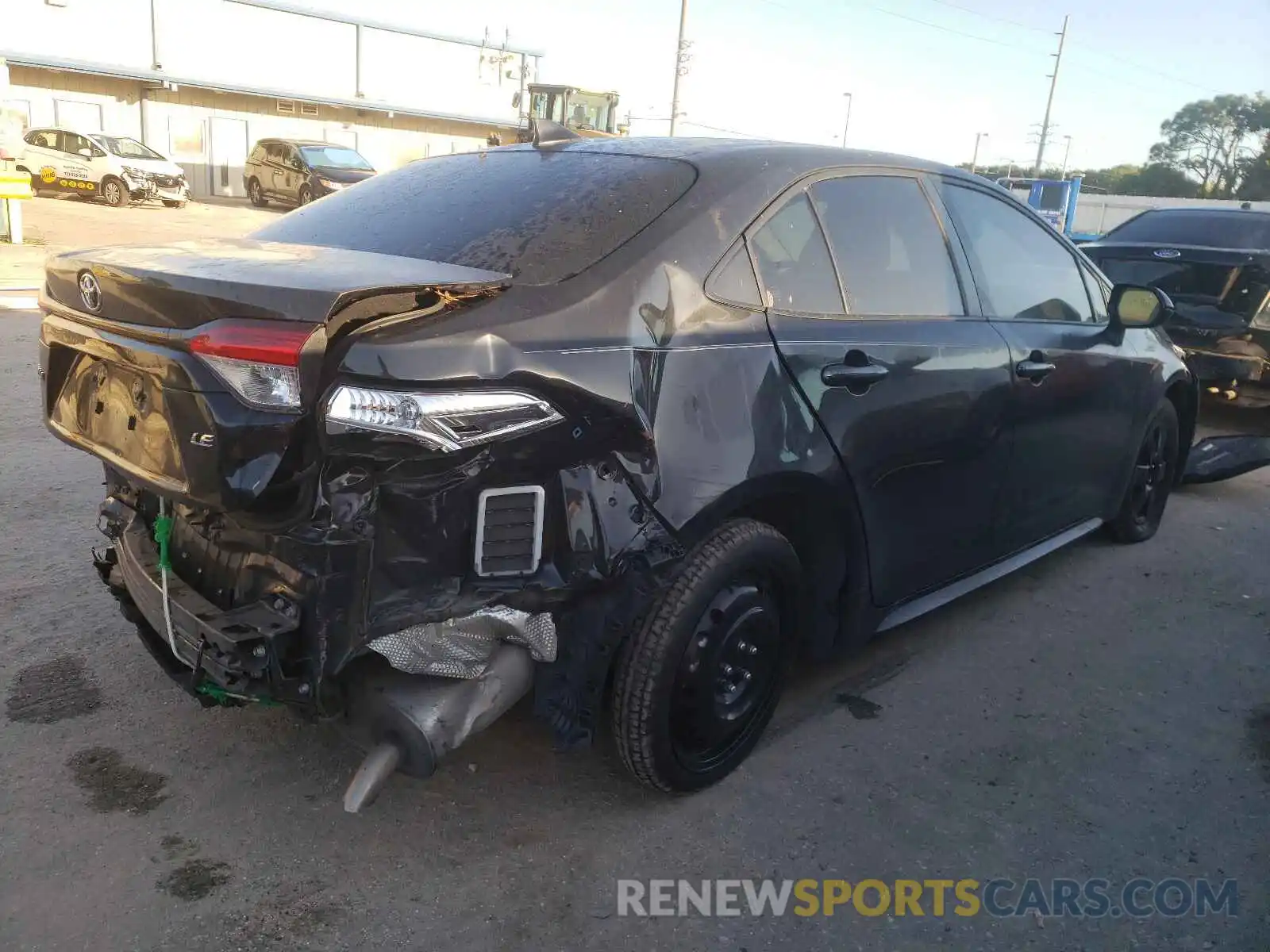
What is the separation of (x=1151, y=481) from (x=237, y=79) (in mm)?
32481

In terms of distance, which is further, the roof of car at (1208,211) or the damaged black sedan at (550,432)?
the roof of car at (1208,211)

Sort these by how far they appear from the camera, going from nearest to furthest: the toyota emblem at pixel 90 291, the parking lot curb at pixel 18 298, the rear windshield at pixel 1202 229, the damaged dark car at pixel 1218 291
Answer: the toyota emblem at pixel 90 291, the damaged dark car at pixel 1218 291, the rear windshield at pixel 1202 229, the parking lot curb at pixel 18 298

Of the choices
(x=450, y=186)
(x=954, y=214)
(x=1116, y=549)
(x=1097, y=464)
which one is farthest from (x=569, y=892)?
(x=1116, y=549)

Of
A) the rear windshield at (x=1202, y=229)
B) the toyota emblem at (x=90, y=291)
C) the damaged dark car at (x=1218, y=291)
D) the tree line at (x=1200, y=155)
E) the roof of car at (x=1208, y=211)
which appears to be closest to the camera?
the toyota emblem at (x=90, y=291)

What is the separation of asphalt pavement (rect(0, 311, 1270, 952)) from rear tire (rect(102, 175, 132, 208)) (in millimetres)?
21802

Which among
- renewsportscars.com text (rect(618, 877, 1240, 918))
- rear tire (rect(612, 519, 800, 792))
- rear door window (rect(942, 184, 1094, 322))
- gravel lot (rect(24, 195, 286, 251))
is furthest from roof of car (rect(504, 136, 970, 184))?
gravel lot (rect(24, 195, 286, 251))

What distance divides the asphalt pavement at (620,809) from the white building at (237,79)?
2680 cm

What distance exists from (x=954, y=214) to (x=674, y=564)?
1.76 m

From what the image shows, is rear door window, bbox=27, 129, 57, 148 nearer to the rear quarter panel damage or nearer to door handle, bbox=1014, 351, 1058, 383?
door handle, bbox=1014, 351, 1058, 383

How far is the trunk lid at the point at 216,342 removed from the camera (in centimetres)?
196

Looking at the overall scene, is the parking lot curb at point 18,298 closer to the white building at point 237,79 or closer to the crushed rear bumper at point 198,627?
the crushed rear bumper at point 198,627

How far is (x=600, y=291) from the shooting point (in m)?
2.32

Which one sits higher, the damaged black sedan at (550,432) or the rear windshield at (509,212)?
the rear windshield at (509,212)

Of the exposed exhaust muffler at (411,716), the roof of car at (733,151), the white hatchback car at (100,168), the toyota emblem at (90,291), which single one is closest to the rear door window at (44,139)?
the white hatchback car at (100,168)
